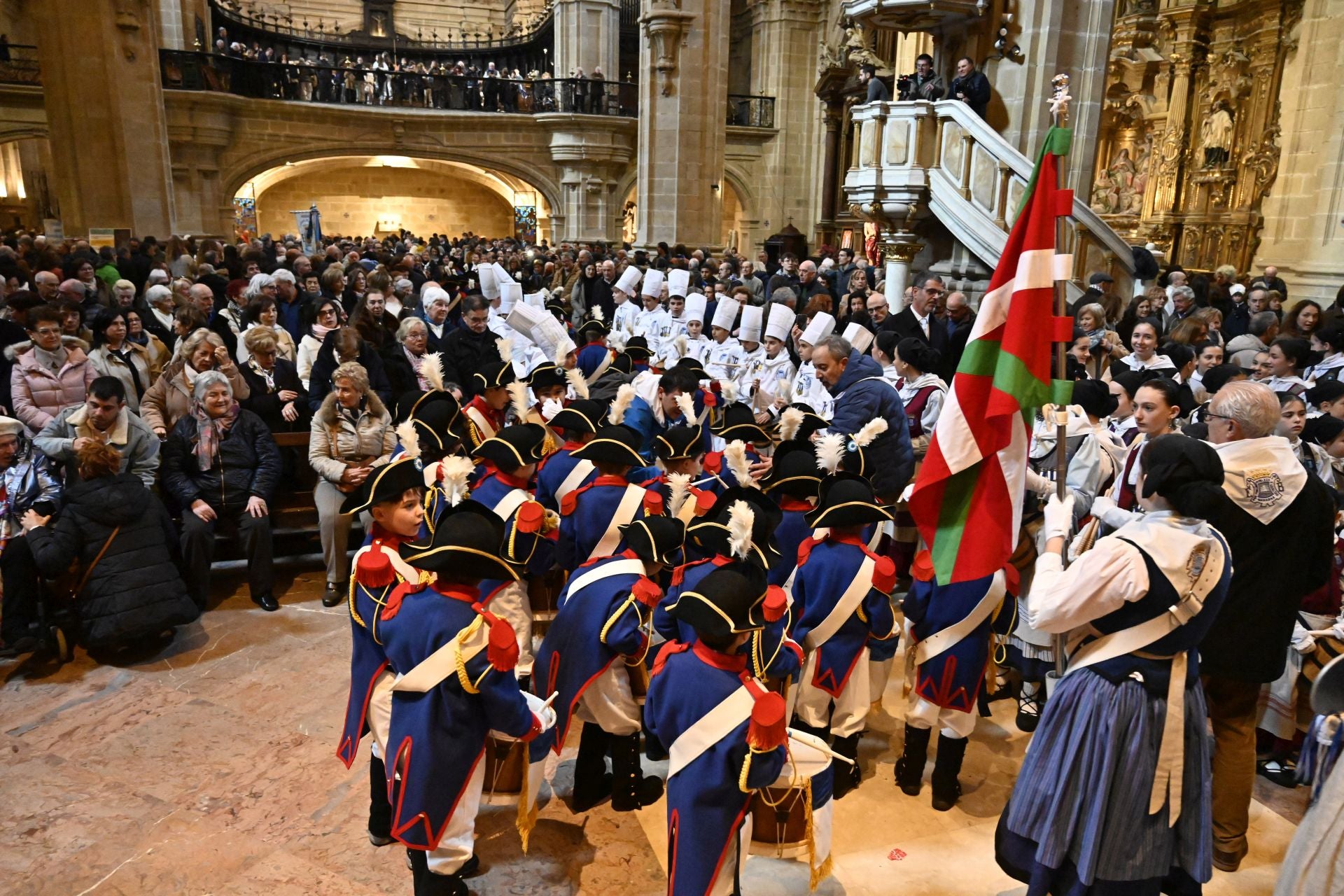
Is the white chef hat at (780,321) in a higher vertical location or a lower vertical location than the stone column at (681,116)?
lower

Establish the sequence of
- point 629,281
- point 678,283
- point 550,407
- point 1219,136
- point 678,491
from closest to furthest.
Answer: point 678,491
point 550,407
point 678,283
point 629,281
point 1219,136

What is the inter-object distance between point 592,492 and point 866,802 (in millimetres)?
1853

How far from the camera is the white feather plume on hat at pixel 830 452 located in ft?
13.3

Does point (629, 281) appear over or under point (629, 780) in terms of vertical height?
over

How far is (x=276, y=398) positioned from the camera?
6.59 meters

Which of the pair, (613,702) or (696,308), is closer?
(613,702)

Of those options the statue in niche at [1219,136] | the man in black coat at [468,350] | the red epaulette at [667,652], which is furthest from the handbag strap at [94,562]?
the statue in niche at [1219,136]

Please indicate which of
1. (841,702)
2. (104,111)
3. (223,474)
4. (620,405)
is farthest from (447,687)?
(104,111)

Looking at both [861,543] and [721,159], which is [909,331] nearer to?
[861,543]

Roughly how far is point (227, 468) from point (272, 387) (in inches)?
40.2

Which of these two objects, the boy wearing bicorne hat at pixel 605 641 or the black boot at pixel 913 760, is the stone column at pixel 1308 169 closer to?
the black boot at pixel 913 760

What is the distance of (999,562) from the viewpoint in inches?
120

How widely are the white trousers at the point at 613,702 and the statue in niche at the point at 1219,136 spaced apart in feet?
56.0

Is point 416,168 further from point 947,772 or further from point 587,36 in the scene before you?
point 947,772
